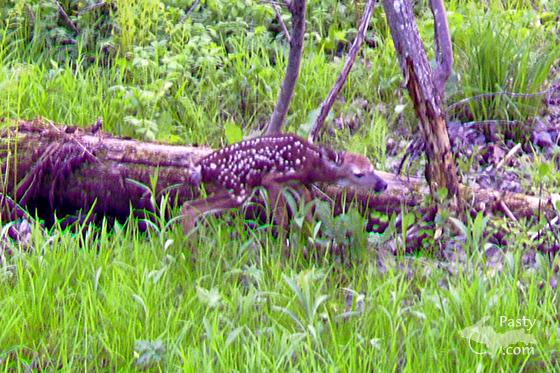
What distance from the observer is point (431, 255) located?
4750mm

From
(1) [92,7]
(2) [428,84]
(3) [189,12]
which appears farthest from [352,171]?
(1) [92,7]

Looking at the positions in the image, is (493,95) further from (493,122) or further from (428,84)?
(428,84)

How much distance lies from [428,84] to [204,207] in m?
1.38

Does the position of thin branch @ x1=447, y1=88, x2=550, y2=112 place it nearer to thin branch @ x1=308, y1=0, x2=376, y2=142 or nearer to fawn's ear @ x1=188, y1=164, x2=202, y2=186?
thin branch @ x1=308, y1=0, x2=376, y2=142

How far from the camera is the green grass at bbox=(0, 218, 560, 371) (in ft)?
12.1

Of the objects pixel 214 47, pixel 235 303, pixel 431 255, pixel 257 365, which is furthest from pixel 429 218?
pixel 214 47

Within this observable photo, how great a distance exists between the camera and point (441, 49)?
5098mm

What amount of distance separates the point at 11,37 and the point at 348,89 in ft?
9.49

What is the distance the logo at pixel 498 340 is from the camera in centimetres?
365

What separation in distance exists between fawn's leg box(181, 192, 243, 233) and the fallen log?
0.87 feet

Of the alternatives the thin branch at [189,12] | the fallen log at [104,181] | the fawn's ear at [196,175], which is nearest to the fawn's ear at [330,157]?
the fallen log at [104,181]

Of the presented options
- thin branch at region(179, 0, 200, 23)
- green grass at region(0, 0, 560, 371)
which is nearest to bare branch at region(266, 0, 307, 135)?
green grass at region(0, 0, 560, 371)

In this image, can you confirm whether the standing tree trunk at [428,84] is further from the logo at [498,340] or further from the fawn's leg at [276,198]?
the logo at [498,340]

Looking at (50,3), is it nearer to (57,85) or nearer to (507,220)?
(57,85)
